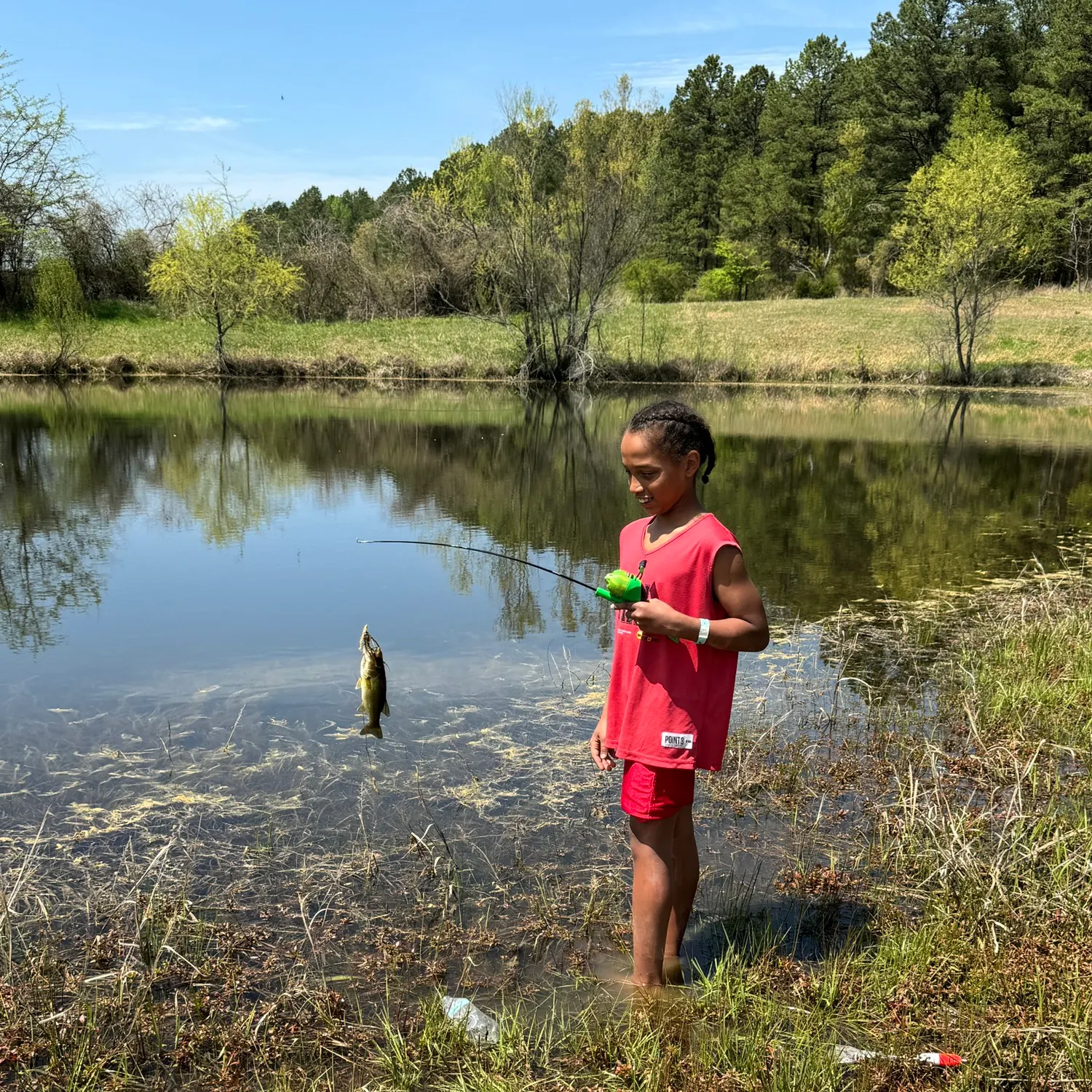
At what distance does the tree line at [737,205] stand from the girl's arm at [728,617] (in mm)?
30172

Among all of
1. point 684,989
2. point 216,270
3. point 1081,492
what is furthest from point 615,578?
point 216,270

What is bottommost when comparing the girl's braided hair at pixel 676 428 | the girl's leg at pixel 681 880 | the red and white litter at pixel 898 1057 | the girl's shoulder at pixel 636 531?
the red and white litter at pixel 898 1057

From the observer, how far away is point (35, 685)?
646 cm

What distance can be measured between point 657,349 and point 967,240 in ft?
38.0

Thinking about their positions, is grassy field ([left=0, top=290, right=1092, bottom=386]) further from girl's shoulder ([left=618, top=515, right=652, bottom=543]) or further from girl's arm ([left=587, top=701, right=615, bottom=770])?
girl's arm ([left=587, top=701, right=615, bottom=770])

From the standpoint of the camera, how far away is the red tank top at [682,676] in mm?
2953

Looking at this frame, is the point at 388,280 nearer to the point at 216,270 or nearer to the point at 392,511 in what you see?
the point at 216,270

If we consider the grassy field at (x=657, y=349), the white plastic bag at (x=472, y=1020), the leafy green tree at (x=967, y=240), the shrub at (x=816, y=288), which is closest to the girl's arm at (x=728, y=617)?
the white plastic bag at (x=472, y=1020)

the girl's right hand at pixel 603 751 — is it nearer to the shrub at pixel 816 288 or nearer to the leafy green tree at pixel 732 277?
the shrub at pixel 816 288

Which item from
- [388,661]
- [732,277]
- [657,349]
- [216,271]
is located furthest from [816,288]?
[388,661]

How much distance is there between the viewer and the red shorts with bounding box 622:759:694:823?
300cm

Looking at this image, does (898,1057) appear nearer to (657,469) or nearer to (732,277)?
(657,469)

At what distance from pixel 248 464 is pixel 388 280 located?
3644cm

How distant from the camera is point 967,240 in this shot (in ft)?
109
